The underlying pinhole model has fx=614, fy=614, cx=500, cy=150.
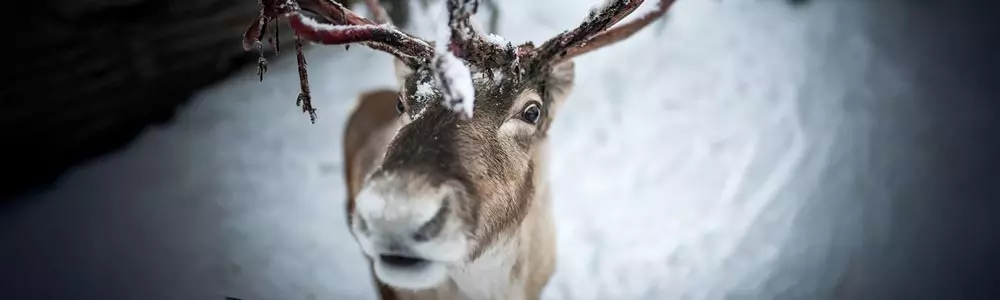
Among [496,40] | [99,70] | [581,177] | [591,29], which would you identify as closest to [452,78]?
[496,40]

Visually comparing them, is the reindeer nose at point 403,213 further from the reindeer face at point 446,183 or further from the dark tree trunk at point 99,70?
the dark tree trunk at point 99,70

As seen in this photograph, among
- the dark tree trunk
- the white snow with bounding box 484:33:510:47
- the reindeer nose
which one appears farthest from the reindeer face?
the dark tree trunk

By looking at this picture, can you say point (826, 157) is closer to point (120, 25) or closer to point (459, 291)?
point (459, 291)

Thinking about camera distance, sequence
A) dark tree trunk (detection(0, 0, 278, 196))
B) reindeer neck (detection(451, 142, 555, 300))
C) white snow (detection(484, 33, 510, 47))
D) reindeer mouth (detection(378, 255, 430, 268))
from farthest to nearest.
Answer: dark tree trunk (detection(0, 0, 278, 196))
reindeer neck (detection(451, 142, 555, 300))
white snow (detection(484, 33, 510, 47))
reindeer mouth (detection(378, 255, 430, 268))

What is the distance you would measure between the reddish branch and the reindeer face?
0.24 ft

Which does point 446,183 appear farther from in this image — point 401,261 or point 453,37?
point 453,37

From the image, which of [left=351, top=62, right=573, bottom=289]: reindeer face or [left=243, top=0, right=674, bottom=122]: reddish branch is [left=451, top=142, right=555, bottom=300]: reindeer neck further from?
[left=243, top=0, right=674, bottom=122]: reddish branch

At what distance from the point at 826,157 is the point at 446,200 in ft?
10.1

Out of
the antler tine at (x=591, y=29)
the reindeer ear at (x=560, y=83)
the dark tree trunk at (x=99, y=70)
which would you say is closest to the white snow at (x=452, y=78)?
the antler tine at (x=591, y=29)

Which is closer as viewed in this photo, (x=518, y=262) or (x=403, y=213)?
(x=403, y=213)

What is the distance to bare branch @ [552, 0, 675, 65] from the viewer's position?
179 centimetres

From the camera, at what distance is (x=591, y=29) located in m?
1.63

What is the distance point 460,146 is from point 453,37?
28 centimetres

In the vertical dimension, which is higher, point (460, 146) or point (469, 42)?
point (469, 42)
